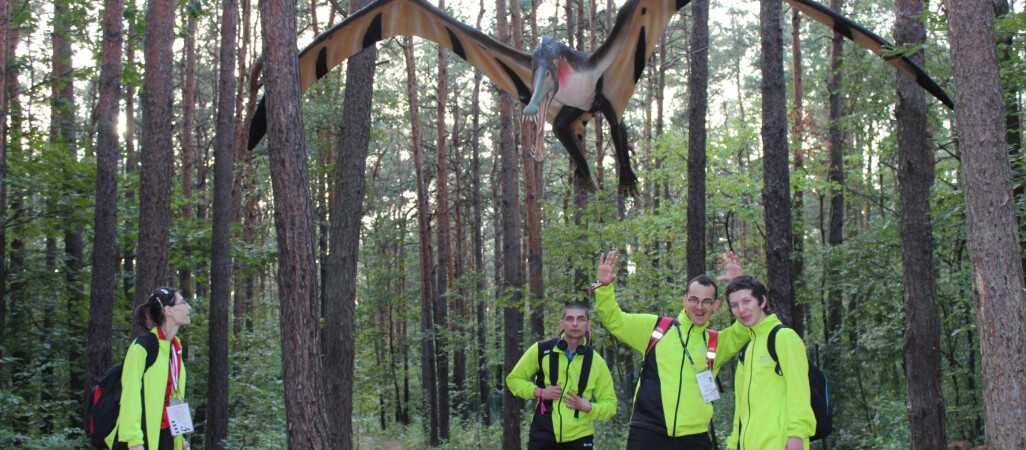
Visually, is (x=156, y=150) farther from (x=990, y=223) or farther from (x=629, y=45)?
(x=990, y=223)

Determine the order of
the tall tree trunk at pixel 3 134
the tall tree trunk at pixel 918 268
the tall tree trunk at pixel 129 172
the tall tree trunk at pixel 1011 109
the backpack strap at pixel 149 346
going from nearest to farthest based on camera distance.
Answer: the backpack strap at pixel 149 346, the tall tree trunk at pixel 1011 109, the tall tree trunk at pixel 918 268, the tall tree trunk at pixel 3 134, the tall tree trunk at pixel 129 172

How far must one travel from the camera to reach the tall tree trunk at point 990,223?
383cm

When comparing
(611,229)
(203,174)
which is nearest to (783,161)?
(611,229)

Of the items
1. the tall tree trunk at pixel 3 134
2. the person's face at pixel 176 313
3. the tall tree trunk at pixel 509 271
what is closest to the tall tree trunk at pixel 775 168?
the tall tree trunk at pixel 509 271

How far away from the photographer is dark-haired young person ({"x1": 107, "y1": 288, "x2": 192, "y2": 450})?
386 cm

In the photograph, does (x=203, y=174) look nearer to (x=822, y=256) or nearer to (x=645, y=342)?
(x=822, y=256)

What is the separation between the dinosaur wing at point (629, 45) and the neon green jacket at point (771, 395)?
90.9 inches

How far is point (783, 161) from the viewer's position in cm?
764

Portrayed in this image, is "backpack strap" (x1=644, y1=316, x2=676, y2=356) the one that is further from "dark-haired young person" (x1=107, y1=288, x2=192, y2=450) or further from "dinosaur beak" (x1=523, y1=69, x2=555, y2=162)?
"dark-haired young person" (x1=107, y1=288, x2=192, y2=450)

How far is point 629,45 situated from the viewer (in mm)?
5211

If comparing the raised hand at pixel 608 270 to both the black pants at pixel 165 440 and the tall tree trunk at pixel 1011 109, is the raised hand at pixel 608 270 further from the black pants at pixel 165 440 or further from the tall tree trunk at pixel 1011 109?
the tall tree trunk at pixel 1011 109

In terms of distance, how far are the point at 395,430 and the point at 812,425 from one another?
22.6 m

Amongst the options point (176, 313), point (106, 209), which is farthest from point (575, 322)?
point (106, 209)

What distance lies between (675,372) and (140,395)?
3.11 m
